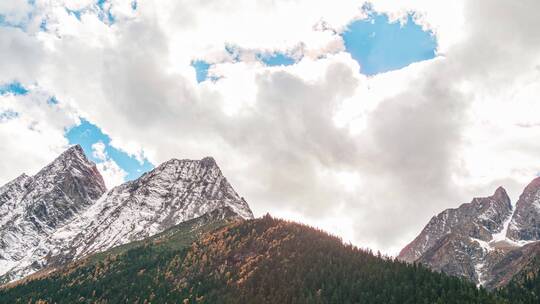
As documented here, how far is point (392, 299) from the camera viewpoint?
19838cm

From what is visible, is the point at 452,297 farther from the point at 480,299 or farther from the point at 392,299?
the point at 392,299

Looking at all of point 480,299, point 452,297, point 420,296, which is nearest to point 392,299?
point 420,296

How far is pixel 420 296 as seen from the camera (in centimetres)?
19912

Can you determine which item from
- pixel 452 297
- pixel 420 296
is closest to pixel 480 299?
pixel 452 297

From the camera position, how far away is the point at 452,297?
7776 inches

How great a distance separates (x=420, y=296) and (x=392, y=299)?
1203 centimetres

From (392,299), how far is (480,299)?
37.1 metres

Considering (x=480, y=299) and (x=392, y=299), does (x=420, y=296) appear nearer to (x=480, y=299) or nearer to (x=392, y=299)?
(x=392, y=299)

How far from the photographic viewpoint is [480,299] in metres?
199

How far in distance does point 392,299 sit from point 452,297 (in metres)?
24.8

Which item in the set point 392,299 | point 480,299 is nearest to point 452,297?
point 480,299

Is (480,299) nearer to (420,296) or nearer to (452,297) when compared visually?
(452,297)

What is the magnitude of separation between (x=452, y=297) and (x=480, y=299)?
12.4m
